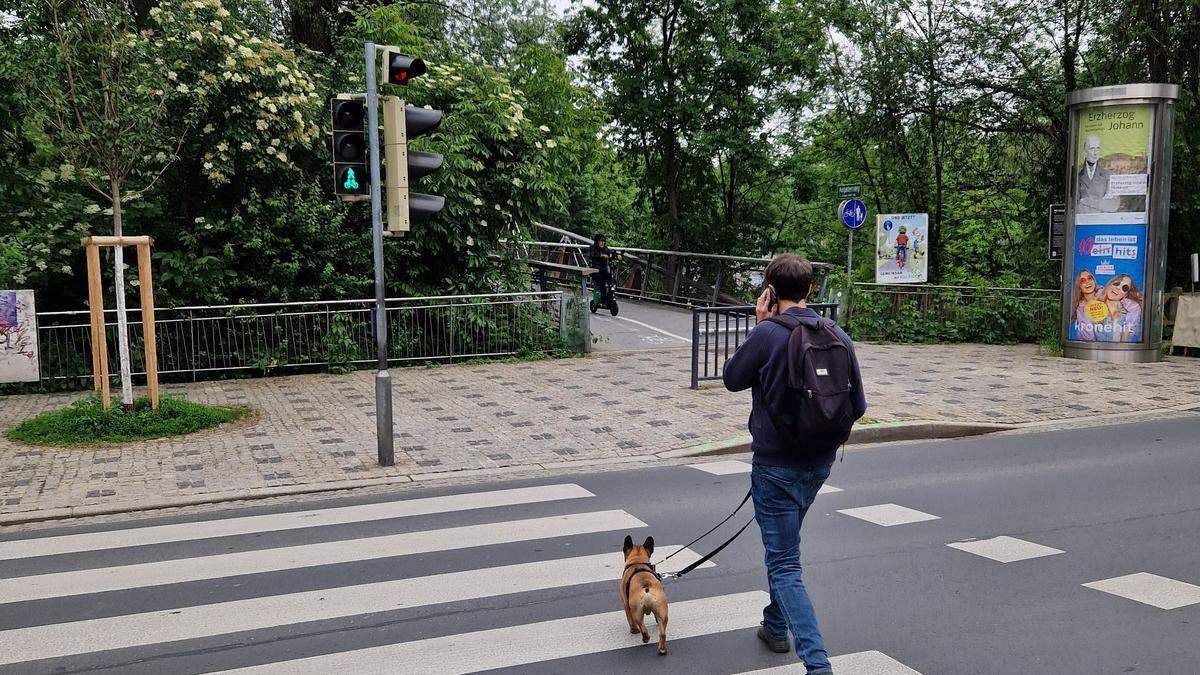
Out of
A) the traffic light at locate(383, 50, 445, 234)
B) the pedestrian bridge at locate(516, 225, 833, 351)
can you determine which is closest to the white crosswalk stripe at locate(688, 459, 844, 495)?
the traffic light at locate(383, 50, 445, 234)

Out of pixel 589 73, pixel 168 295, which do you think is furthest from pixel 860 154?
pixel 168 295

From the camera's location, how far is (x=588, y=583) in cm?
542

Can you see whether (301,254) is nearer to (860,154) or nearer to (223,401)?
(223,401)

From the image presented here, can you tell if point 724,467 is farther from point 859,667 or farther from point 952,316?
point 952,316

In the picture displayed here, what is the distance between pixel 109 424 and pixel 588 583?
6.70 m

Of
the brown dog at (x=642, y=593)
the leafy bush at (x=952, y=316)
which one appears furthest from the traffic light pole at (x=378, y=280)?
the leafy bush at (x=952, y=316)

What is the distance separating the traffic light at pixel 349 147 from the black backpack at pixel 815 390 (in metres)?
5.60

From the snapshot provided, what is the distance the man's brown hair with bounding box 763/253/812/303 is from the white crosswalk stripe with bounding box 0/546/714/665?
7.36ft

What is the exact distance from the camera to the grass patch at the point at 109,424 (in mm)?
9625

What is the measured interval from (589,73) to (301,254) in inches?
467

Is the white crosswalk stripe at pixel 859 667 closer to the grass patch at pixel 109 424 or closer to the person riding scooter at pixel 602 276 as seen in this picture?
the grass patch at pixel 109 424

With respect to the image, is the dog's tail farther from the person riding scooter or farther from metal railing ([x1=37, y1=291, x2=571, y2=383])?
the person riding scooter

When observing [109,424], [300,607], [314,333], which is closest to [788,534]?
[300,607]

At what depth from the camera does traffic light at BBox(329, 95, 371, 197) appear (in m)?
8.34
